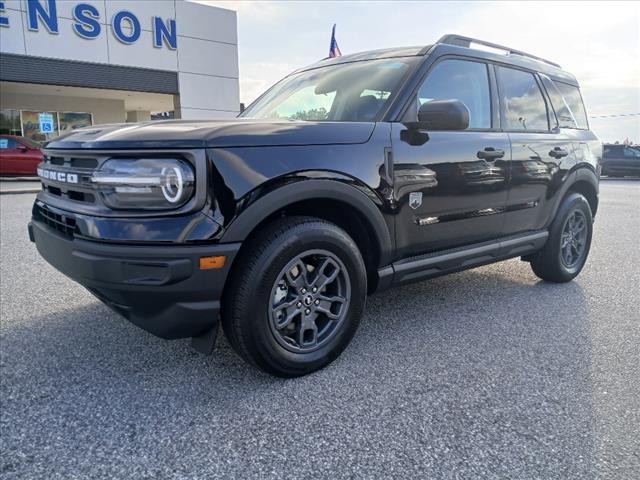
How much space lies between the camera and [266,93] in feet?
13.5

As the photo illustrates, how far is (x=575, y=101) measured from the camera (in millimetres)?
4766

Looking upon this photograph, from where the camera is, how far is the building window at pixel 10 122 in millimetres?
20766

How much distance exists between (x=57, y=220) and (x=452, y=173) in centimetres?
231

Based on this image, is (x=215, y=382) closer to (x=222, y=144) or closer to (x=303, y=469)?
(x=303, y=469)

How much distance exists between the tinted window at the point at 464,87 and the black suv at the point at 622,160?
19905mm

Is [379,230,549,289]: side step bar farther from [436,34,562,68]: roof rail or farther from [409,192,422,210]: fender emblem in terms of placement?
[436,34,562,68]: roof rail

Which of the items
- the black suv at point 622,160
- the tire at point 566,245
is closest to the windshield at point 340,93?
the tire at point 566,245

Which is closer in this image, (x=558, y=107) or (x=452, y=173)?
(x=452, y=173)

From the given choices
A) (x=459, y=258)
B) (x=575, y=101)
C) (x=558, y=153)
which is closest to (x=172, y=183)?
(x=459, y=258)

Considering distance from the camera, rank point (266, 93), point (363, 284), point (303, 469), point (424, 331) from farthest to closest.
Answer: point (266, 93) < point (424, 331) < point (363, 284) < point (303, 469)

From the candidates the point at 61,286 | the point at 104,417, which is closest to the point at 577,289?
the point at 104,417

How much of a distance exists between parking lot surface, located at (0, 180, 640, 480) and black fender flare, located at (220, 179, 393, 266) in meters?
0.74

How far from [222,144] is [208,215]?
1.08 ft

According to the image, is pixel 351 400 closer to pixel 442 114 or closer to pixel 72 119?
pixel 442 114
